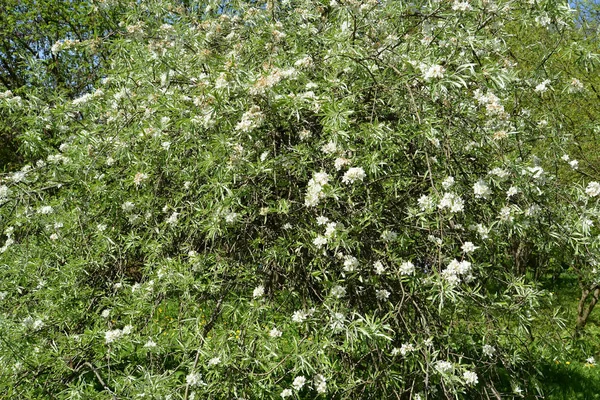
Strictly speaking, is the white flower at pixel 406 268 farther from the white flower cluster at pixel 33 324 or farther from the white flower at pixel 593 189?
the white flower cluster at pixel 33 324

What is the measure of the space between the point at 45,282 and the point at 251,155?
5.02ft

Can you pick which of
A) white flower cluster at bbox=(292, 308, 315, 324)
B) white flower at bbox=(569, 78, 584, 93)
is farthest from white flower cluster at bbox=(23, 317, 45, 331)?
white flower at bbox=(569, 78, 584, 93)

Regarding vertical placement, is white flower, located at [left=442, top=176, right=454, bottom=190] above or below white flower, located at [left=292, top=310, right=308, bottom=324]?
above

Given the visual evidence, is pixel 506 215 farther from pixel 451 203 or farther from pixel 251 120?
pixel 251 120

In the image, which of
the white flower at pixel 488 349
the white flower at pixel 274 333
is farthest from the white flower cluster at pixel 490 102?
the white flower at pixel 274 333

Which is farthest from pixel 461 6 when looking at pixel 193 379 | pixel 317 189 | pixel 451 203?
pixel 193 379

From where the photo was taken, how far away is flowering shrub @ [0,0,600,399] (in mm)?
2541

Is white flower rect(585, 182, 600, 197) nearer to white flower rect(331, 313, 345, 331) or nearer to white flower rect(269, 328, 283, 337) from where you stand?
white flower rect(331, 313, 345, 331)

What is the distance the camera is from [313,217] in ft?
8.96

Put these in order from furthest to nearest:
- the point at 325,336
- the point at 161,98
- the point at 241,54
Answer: the point at 241,54
the point at 161,98
the point at 325,336

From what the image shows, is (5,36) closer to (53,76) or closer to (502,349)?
(53,76)

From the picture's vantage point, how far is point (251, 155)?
2820mm

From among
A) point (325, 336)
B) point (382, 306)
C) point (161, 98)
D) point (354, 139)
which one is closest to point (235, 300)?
point (325, 336)

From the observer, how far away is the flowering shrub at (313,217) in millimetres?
2541
